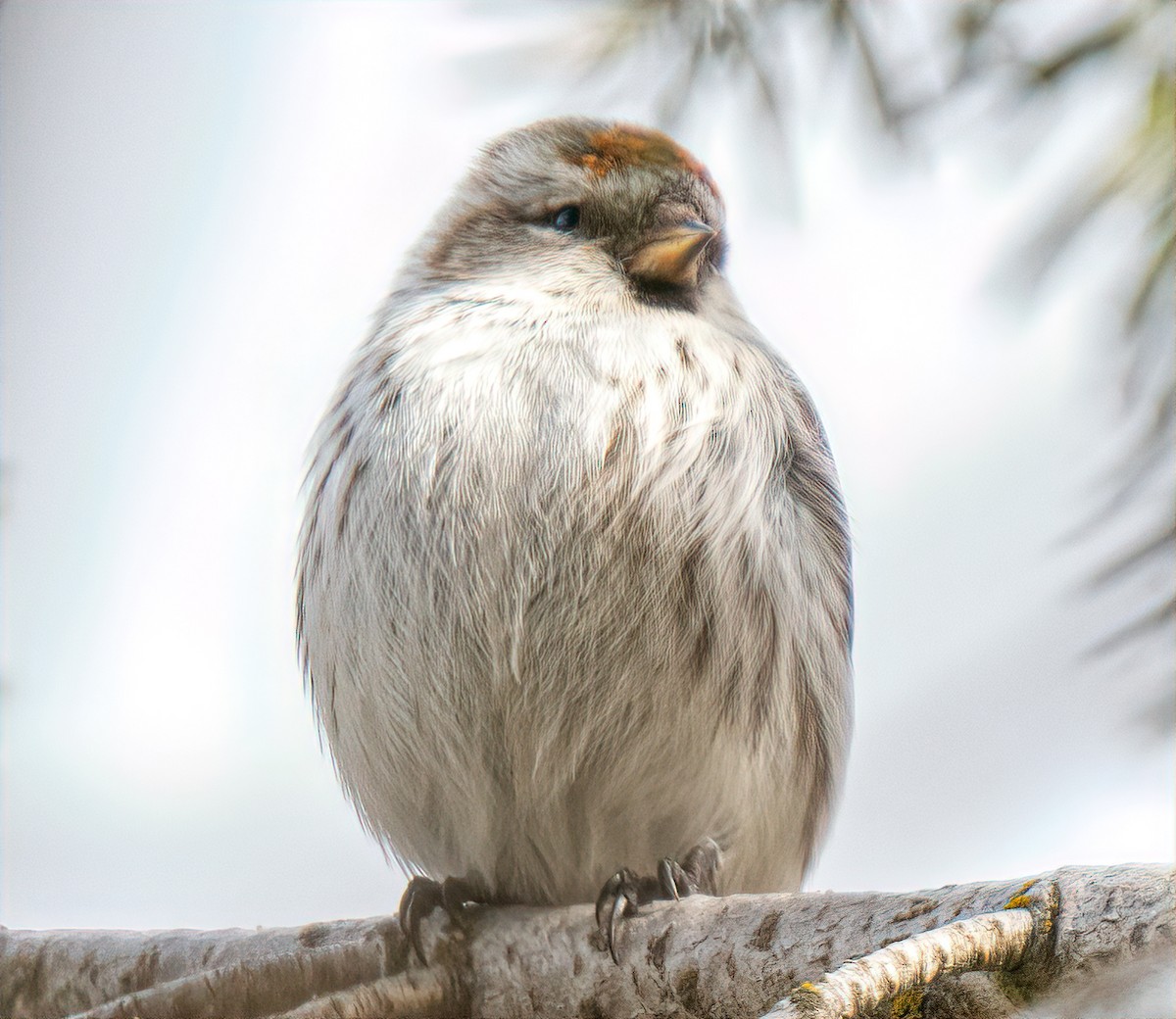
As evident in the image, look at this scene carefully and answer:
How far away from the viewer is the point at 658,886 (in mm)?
1909

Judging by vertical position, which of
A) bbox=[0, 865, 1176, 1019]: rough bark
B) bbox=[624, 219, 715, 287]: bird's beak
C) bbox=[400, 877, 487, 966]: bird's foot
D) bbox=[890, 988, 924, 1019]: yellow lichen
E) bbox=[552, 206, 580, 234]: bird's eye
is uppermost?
bbox=[552, 206, 580, 234]: bird's eye

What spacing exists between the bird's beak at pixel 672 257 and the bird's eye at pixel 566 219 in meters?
0.14

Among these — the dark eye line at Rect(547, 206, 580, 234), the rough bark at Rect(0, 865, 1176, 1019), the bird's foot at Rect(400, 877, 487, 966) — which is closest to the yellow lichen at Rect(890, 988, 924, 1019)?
the rough bark at Rect(0, 865, 1176, 1019)

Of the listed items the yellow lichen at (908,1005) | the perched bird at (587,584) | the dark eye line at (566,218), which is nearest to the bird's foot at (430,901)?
the perched bird at (587,584)

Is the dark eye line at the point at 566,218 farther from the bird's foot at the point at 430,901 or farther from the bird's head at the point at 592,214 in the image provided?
the bird's foot at the point at 430,901

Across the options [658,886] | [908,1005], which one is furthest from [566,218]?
[908,1005]

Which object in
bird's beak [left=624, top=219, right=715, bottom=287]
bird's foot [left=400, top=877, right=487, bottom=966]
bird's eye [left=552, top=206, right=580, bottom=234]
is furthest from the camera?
bird's eye [left=552, top=206, right=580, bottom=234]

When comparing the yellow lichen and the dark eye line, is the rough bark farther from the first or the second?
the dark eye line

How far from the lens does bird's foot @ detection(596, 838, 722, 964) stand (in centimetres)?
173

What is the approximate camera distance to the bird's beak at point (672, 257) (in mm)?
2174

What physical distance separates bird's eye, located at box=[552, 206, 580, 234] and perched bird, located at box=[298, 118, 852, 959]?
0.04m

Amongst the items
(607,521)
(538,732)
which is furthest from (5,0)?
(538,732)

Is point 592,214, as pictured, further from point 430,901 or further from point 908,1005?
point 908,1005

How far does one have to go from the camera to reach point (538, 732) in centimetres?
200
